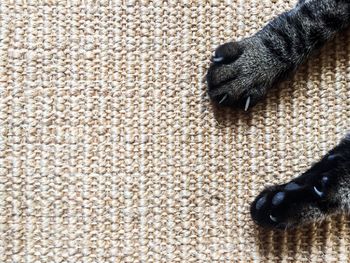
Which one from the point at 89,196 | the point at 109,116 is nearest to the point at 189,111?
the point at 109,116

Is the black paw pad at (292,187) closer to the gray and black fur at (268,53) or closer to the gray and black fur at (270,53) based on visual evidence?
the gray and black fur at (270,53)

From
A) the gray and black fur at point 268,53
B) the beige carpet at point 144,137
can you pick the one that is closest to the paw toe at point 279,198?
the beige carpet at point 144,137

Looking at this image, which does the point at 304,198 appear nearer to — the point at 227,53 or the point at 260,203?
the point at 260,203

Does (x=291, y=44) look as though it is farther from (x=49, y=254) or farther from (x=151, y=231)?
(x=49, y=254)

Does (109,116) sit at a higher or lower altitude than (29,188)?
higher

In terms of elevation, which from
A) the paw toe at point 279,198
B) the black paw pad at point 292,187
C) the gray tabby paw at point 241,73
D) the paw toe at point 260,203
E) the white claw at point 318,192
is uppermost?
the gray tabby paw at point 241,73

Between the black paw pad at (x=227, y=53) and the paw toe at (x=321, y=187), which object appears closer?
the paw toe at (x=321, y=187)

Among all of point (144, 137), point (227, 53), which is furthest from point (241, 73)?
point (144, 137)
